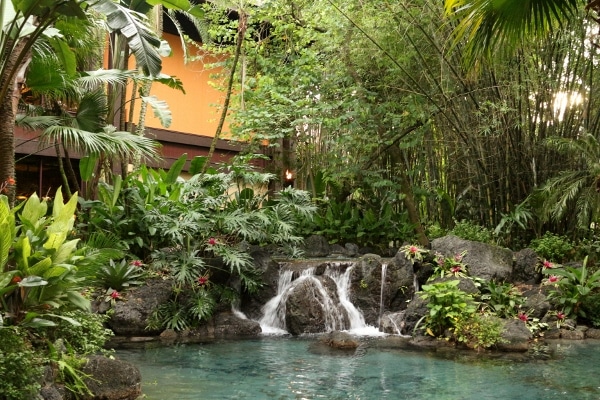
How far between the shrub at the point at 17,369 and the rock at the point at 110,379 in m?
0.72

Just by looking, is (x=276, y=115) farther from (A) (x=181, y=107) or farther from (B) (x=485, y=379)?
(B) (x=485, y=379)

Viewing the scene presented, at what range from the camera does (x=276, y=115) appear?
1297 centimetres

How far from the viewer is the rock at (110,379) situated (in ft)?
17.2

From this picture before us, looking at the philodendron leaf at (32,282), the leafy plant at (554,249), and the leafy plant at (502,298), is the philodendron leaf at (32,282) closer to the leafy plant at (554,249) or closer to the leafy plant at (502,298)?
the leafy plant at (502,298)

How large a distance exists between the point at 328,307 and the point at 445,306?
1.98m

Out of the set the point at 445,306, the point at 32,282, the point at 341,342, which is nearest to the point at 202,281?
the point at 341,342

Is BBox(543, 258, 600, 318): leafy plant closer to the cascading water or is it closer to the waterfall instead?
the waterfall

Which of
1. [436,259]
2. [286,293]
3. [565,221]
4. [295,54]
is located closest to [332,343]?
[286,293]

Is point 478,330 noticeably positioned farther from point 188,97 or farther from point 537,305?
point 188,97

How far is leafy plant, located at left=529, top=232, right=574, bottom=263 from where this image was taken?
10727 mm

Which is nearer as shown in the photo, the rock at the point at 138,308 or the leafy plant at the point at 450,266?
the rock at the point at 138,308

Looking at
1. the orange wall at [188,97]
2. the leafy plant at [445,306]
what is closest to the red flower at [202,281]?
the leafy plant at [445,306]

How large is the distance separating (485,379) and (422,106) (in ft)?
19.8

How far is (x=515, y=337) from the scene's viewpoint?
8.44 meters
